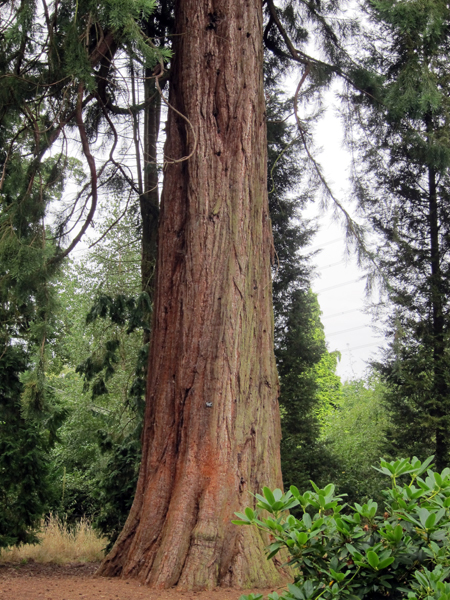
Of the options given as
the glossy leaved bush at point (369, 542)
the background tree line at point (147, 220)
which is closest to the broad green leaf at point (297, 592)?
the glossy leaved bush at point (369, 542)

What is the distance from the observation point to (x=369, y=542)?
1.80 m

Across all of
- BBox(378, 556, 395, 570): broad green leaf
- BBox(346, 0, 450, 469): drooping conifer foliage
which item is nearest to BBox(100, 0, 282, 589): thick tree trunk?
BBox(378, 556, 395, 570): broad green leaf

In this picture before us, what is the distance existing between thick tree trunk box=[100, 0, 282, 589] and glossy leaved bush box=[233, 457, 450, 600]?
2169 mm

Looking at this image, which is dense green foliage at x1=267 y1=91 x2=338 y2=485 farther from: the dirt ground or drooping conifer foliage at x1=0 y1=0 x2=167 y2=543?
the dirt ground

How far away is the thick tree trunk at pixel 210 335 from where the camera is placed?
3939 mm

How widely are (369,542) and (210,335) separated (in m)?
2.68

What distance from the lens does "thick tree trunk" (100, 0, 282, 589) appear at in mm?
3939

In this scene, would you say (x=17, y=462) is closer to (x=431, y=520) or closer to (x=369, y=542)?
(x=369, y=542)

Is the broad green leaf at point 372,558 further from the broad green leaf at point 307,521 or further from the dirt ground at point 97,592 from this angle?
the dirt ground at point 97,592

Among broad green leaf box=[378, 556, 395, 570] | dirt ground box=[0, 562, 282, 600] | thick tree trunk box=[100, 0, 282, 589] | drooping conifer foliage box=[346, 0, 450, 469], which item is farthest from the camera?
drooping conifer foliage box=[346, 0, 450, 469]

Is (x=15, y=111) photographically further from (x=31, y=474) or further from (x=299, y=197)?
(x=299, y=197)

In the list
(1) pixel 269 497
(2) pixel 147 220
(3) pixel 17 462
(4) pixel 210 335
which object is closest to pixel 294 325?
(2) pixel 147 220

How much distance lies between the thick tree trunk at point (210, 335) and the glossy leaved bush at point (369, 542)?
7.12 ft

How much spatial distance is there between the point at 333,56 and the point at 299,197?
573 centimetres
